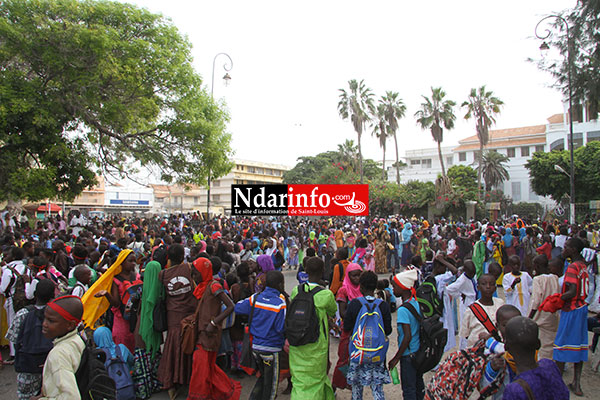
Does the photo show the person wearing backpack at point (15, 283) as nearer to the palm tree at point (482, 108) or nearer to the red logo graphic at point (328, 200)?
the red logo graphic at point (328, 200)

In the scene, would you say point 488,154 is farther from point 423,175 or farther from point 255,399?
point 255,399

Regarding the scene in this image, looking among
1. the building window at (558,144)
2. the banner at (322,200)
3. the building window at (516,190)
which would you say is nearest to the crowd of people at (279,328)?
the banner at (322,200)

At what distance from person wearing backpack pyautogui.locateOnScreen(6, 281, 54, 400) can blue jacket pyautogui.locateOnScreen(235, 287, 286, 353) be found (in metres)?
1.86

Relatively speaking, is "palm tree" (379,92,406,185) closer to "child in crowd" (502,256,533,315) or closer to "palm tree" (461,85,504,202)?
"palm tree" (461,85,504,202)

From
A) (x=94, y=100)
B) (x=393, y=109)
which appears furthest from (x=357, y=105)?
(x=94, y=100)

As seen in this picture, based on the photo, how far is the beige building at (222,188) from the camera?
69.0m

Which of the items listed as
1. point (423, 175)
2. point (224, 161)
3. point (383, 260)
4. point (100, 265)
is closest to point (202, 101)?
point (224, 161)

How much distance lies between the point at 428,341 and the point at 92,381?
276 centimetres

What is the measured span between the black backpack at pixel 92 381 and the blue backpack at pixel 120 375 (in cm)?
122

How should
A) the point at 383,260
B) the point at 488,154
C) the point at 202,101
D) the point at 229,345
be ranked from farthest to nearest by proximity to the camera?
1. the point at 488,154
2. the point at 202,101
3. the point at 383,260
4. the point at 229,345

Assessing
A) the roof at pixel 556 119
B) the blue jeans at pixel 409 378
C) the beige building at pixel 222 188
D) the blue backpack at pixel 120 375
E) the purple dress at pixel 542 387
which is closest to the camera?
the purple dress at pixel 542 387

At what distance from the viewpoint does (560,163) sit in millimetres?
33469

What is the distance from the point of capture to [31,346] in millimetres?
3510

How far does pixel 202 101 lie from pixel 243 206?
7.02 m
